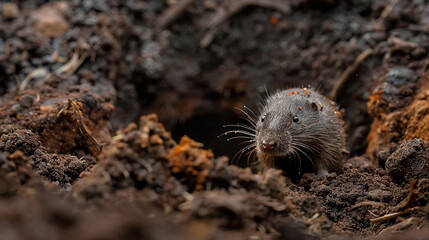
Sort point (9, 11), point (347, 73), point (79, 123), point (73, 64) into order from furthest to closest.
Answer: point (347, 73) → point (9, 11) → point (73, 64) → point (79, 123)

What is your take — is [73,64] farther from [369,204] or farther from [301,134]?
[369,204]

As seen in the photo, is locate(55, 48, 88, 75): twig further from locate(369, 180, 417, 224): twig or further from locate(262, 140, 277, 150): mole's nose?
locate(369, 180, 417, 224): twig

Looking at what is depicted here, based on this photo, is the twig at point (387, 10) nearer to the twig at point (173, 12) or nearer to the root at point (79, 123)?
the twig at point (173, 12)

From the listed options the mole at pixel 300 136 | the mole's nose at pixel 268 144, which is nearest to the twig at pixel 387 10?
the mole at pixel 300 136

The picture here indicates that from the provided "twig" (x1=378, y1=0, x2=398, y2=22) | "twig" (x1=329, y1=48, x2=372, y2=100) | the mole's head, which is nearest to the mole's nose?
the mole's head

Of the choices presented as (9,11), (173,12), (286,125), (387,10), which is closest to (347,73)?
(387,10)
